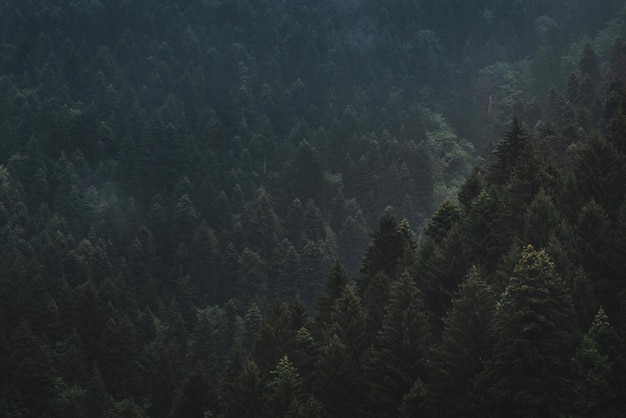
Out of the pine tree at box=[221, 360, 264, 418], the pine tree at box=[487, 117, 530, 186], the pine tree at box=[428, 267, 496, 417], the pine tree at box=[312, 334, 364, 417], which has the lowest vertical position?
the pine tree at box=[221, 360, 264, 418]

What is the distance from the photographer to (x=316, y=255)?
128750mm

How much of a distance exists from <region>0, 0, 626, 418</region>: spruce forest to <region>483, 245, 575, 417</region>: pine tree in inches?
4.9

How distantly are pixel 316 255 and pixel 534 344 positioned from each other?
87818 mm

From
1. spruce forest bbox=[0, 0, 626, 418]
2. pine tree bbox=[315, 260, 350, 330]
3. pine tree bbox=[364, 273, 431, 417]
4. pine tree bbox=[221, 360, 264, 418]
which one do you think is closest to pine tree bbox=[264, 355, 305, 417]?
spruce forest bbox=[0, 0, 626, 418]

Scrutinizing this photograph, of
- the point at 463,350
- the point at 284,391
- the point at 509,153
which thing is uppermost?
the point at 509,153

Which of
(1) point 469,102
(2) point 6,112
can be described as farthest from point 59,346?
(1) point 469,102

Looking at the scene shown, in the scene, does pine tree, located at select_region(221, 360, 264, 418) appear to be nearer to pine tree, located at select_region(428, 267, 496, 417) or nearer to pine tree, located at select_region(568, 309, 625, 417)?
pine tree, located at select_region(428, 267, 496, 417)

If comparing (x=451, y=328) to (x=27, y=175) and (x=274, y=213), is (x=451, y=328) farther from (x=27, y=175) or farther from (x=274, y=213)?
(x=27, y=175)

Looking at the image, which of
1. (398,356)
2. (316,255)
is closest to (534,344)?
(398,356)

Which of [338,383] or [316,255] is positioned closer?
[338,383]

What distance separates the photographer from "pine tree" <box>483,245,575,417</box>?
41.1 metres

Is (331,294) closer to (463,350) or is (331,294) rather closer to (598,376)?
(463,350)

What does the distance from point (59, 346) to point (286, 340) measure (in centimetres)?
5806

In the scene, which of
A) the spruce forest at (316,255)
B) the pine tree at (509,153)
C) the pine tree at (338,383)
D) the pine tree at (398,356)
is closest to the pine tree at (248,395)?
the spruce forest at (316,255)
